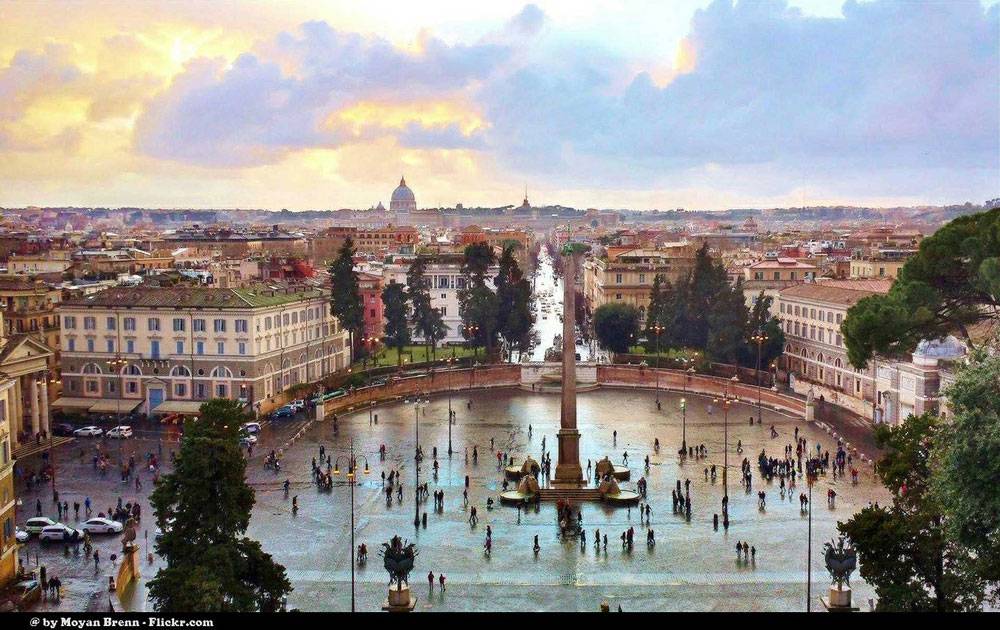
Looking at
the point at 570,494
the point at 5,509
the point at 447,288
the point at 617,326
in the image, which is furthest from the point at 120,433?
the point at 447,288

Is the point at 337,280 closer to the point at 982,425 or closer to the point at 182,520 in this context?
the point at 182,520

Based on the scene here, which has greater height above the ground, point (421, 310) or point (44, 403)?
point (421, 310)

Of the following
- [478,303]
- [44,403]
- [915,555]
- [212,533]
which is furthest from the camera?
[478,303]

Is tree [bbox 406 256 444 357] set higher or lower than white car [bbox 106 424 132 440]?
higher

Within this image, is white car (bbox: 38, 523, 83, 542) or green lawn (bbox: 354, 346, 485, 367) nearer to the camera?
white car (bbox: 38, 523, 83, 542)

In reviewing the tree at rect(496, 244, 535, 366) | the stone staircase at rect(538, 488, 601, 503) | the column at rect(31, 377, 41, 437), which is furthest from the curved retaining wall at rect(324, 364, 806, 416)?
the stone staircase at rect(538, 488, 601, 503)

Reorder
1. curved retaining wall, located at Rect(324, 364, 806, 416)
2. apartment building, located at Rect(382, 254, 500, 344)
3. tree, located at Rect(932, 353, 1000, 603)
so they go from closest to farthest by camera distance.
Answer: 1. tree, located at Rect(932, 353, 1000, 603)
2. curved retaining wall, located at Rect(324, 364, 806, 416)
3. apartment building, located at Rect(382, 254, 500, 344)

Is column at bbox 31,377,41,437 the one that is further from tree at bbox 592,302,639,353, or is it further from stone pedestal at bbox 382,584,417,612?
tree at bbox 592,302,639,353

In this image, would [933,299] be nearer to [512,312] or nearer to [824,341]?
[824,341]
